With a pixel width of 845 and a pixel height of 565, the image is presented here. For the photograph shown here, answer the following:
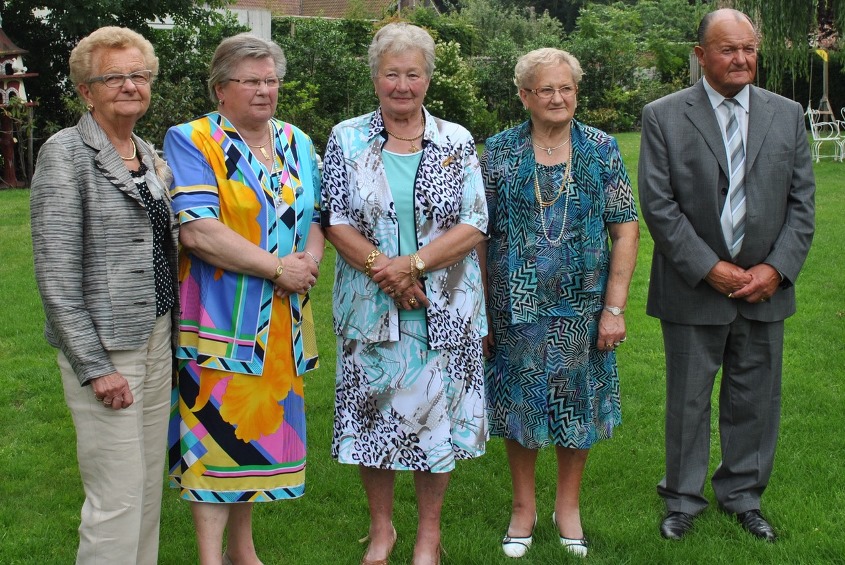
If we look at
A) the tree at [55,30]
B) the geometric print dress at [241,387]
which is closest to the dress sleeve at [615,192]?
the geometric print dress at [241,387]

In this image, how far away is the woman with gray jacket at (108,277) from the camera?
3.09 meters

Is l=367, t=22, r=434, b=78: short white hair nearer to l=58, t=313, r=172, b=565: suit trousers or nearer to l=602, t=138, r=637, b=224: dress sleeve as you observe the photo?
l=602, t=138, r=637, b=224: dress sleeve

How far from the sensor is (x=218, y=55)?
353cm

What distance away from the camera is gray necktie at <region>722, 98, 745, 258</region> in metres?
4.02

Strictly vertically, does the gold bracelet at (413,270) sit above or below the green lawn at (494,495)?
above

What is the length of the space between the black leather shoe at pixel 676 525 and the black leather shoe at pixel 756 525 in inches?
8.6

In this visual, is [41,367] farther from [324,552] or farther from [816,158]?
[816,158]

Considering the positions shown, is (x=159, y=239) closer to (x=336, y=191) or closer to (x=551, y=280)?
(x=336, y=191)

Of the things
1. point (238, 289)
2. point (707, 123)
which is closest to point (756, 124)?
point (707, 123)

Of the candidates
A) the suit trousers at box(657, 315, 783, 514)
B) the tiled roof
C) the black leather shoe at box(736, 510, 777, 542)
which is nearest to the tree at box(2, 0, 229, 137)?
the suit trousers at box(657, 315, 783, 514)

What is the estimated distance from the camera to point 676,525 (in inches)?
166

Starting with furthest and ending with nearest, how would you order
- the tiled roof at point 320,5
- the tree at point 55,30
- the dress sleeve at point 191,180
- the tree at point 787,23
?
the tiled roof at point 320,5 < the tree at point 55,30 < the tree at point 787,23 < the dress sleeve at point 191,180

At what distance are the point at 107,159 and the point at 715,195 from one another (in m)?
2.43

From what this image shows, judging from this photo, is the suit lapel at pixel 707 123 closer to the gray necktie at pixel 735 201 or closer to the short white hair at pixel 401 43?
the gray necktie at pixel 735 201
